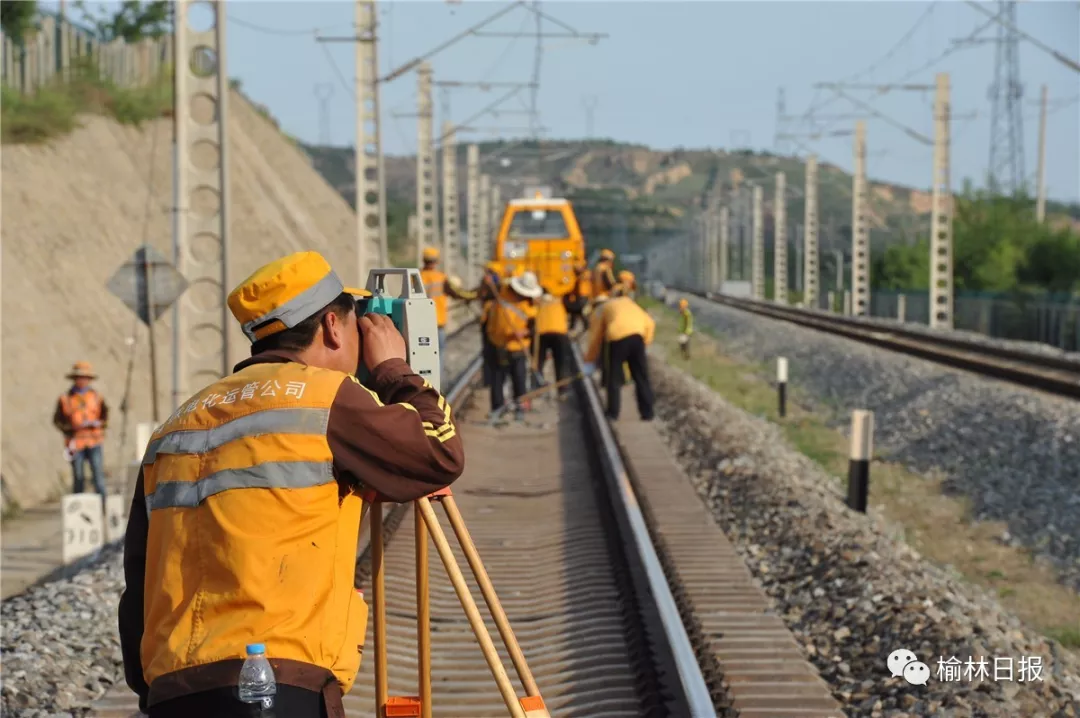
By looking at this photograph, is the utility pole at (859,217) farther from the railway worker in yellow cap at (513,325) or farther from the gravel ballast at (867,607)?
the gravel ballast at (867,607)

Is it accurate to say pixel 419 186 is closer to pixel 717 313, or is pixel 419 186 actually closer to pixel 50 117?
pixel 717 313

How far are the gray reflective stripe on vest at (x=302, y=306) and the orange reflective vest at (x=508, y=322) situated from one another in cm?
1299

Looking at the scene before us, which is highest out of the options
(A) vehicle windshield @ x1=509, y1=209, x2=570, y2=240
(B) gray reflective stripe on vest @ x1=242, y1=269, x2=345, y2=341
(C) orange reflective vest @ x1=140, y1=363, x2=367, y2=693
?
(A) vehicle windshield @ x1=509, y1=209, x2=570, y2=240

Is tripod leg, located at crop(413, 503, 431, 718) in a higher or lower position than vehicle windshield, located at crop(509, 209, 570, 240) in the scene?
lower

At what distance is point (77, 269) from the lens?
26.9 metres

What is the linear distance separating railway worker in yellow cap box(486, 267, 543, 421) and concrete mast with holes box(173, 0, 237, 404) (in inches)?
120

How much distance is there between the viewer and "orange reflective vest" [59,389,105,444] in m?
15.1

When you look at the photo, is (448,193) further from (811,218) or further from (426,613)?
(426,613)

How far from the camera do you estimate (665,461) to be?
14727 millimetres

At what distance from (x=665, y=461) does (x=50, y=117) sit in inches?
879

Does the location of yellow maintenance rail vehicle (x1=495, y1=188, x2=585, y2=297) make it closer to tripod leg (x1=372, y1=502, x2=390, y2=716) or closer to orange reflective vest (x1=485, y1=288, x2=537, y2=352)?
orange reflective vest (x1=485, y1=288, x2=537, y2=352)

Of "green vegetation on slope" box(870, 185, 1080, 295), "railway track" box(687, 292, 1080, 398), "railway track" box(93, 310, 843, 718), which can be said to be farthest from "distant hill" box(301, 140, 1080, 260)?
"railway track" box(93, 310, 843, 718)

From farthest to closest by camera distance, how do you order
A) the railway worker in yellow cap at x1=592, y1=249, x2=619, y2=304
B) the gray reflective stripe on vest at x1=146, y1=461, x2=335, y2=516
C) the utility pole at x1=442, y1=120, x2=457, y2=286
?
1. the utility pole at x1=442, y1=120, x2=457, y2=286
2. the railway worker in yellow cap at x1=592, y1=249, x2=619, y2=304
3. the gray reflective stripe on vest at x1=146, y1=461, x2=335, y2=516

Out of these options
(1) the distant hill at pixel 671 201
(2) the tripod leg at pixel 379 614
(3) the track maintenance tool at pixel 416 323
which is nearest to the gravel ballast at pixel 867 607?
(2) the tripod leg at pixel 379 614
